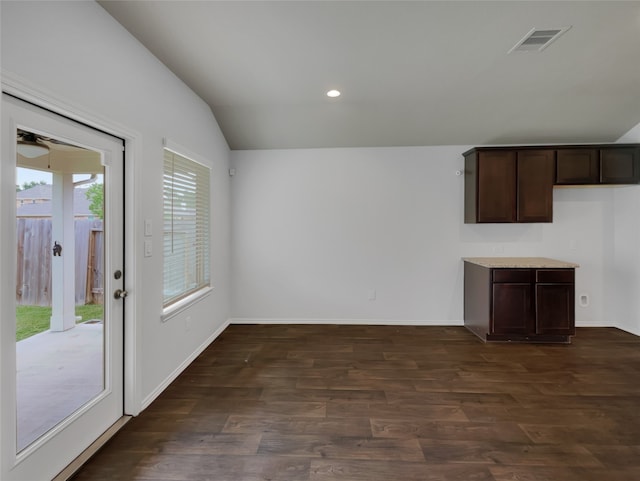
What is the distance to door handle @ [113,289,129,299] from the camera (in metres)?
2.26

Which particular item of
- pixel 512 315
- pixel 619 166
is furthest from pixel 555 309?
pixel 619 166

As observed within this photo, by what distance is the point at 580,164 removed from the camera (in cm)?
401

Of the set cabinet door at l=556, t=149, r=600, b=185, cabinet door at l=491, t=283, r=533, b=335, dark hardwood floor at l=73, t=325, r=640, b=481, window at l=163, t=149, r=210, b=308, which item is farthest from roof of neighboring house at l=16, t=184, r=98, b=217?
cabinet door at l=556, t=149, r=600, b=185

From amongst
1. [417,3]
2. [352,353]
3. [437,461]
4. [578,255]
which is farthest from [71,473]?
[578,255]

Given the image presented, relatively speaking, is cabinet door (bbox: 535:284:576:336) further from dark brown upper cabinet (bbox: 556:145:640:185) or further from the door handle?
the door handle

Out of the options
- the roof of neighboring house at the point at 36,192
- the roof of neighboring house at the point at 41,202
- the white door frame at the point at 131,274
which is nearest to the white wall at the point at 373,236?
the white door frame at the point at 131,274

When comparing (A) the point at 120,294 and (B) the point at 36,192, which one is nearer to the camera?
(B) the point at 36,192

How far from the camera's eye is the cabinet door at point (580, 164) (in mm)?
4000

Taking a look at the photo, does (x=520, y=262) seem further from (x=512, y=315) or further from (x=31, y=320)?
(x=31, y=320)

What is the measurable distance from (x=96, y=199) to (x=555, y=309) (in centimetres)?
466

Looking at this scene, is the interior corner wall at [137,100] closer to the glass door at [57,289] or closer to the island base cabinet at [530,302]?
the glass door at [57,289]

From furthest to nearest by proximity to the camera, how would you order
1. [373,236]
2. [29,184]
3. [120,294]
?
[373,236], [120,294], [29,184]

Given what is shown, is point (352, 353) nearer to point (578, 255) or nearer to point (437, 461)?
point (437, 461)

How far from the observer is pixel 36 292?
66.7 inches
